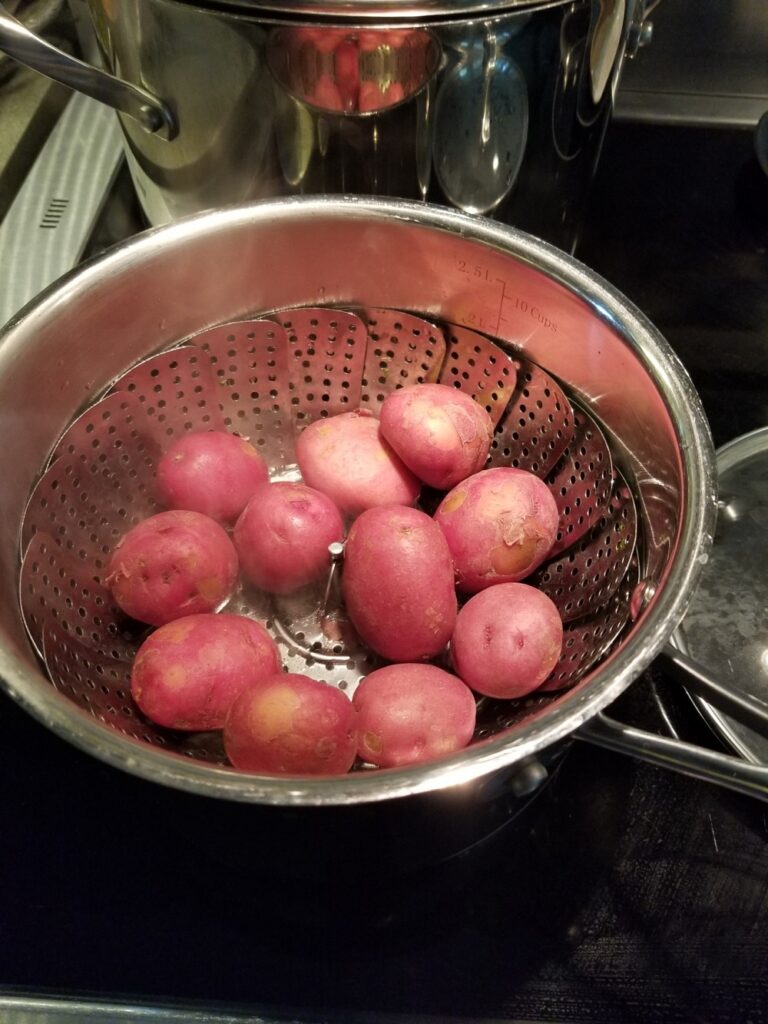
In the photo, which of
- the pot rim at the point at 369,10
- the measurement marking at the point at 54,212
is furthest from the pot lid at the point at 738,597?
the measurement marking at the point at 54,212

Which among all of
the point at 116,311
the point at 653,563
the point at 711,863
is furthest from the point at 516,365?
the point at 711,863

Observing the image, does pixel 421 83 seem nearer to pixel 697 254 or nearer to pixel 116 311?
pixel 116 311

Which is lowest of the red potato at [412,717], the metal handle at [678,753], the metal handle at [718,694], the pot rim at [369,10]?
the red potato at [412,717]

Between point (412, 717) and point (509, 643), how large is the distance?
0.09 meters

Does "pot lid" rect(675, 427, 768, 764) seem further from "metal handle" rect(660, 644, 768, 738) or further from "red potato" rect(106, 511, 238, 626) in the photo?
"red potato" rect(106, 511, 238, 626)

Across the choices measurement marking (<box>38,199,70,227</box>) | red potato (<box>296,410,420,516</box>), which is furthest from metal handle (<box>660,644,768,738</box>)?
measurement marking (<box>38,199,70,227</box>)

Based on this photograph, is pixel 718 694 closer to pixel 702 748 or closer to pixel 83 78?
pixel 702 748

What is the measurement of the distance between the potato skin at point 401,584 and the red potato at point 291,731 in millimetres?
92

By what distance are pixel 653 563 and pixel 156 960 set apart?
1.61 feet

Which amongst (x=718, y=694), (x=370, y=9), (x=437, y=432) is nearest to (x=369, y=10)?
(x=370, y=9)

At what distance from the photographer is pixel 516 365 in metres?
0.74

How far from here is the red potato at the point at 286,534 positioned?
0.67 m

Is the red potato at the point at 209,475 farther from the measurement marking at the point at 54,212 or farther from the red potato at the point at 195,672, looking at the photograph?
the measurement marking at the point at 54,212

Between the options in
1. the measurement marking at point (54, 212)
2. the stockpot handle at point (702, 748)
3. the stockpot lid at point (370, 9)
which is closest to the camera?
the stockpot handle at point (702, 748)
